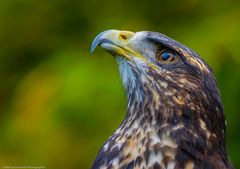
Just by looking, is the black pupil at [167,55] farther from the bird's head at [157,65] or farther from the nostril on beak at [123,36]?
the nostril on beak at [123,36]

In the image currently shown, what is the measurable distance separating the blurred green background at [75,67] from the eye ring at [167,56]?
2575 millimetres

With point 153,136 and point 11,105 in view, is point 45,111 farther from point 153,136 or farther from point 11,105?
point 153,136

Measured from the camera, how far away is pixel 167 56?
5664mm

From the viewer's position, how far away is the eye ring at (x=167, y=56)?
18.6 feet

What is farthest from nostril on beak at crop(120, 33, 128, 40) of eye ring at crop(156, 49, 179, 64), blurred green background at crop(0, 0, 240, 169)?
blurred green background at crop(0, 0, 240, 169)

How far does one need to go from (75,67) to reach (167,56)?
3130 mm

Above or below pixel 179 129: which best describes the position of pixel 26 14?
above

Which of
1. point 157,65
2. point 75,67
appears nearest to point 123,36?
point 157,65

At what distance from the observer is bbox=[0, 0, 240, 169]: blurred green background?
842cm

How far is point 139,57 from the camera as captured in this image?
5691 millimetres

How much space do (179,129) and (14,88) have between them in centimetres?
430

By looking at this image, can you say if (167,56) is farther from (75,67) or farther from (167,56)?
(75,67)

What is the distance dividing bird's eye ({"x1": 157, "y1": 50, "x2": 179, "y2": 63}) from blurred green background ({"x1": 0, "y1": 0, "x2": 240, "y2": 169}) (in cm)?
257

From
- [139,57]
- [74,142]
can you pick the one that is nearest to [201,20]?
[74,142]
